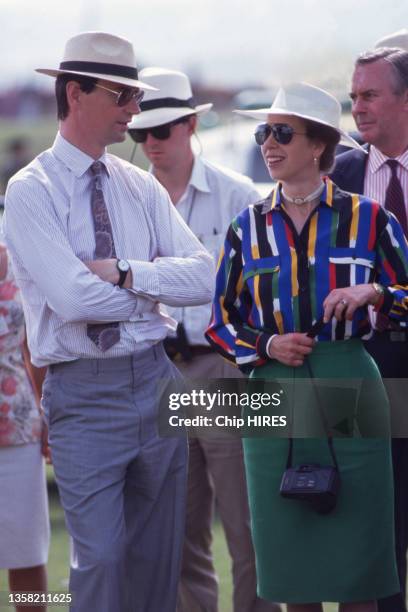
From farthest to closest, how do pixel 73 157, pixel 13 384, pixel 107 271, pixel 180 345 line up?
pixel 180 345
pixel 13 384
pixel 73 157
pixel 107 271

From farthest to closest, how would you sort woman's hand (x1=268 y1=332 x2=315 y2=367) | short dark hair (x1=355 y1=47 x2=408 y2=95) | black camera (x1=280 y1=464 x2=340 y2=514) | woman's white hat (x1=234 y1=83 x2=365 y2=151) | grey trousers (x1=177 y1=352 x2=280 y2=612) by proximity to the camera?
grey trousers (x1=177 y1=352 x2=280 y2=612) → short dark hair (x1=355 y1=47 x2=408 y2=95) → woman's white hat (x1=234 y1=83 x2=365 y2=151) → woman's hand (x1=268 y1=332 x2=315 y2=367) → black camera (x1=280 y1=464 x2=340 y2=514)

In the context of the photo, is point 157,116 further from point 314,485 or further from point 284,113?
point 314,485

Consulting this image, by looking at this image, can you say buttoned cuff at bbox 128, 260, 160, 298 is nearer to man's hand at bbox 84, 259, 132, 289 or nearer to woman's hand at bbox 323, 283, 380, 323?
man's hand at bbox 84, 259, 132, 289

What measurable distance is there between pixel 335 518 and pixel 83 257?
120cm

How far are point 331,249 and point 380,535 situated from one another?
0.94 meters

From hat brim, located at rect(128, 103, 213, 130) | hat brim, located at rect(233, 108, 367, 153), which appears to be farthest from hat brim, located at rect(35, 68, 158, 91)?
hat brim, located at rect(128, 103, 213, 130)

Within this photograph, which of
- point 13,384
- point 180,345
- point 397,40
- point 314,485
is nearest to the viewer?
point 314,485

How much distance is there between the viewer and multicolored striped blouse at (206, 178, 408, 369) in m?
4.13

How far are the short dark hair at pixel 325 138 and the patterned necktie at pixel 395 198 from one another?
1.50 ft

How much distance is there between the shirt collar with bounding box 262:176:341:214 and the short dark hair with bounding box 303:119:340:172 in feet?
A: 0.24

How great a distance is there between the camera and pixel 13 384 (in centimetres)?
499

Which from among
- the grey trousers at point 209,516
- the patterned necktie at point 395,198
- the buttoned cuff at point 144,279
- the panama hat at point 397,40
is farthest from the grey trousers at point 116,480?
the panama hat at point 397,40

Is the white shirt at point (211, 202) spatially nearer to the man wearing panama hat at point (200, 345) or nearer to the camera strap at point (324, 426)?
the man wearing panama hat at point (200, 345)

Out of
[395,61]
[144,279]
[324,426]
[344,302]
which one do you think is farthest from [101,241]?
[395,61]
